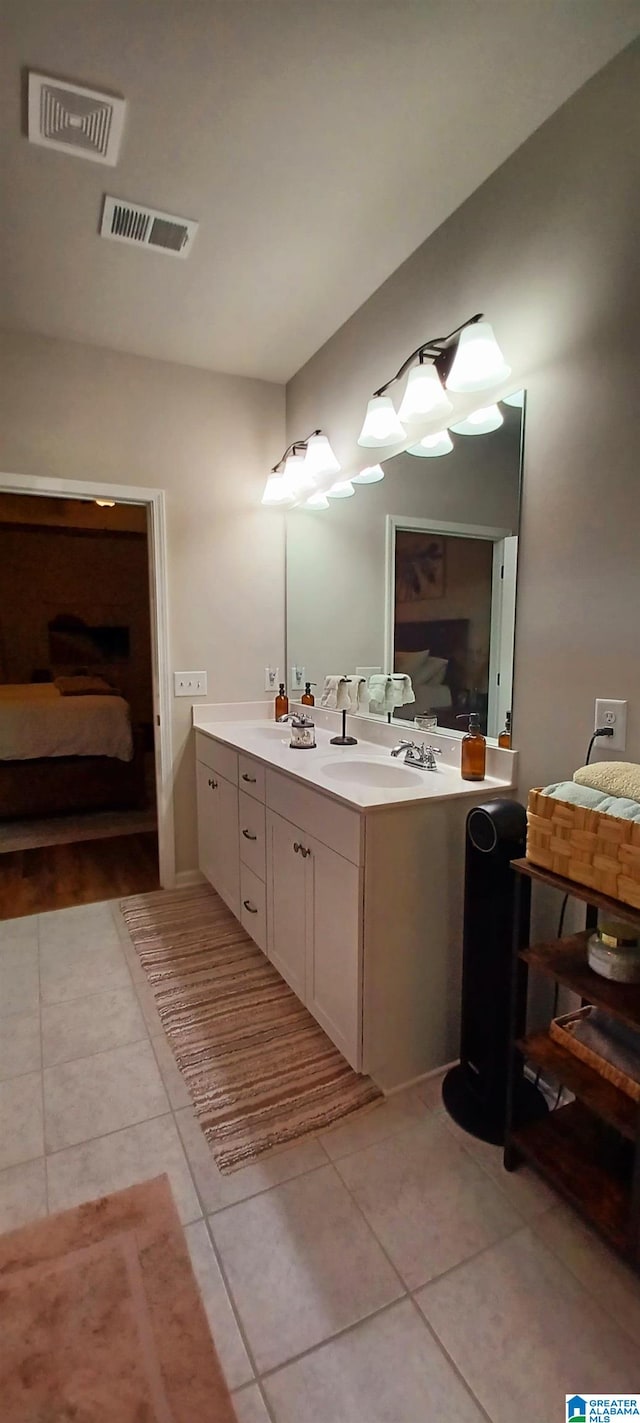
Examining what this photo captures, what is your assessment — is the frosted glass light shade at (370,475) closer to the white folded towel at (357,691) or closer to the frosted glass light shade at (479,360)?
the frosted glass light shade at (479,360)

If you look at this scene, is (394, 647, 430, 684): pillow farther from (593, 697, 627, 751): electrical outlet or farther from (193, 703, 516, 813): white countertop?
(593, 697, 627, 751): electrical outlet

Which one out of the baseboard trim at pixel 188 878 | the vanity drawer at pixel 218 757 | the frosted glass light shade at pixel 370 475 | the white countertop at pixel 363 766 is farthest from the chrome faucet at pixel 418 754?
the baseboard trim at pixel 188 878

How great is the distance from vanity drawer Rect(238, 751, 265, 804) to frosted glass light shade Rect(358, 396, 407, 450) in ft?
4.04

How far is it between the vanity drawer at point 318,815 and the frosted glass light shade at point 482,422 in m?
1.18

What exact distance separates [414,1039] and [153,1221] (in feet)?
2.52

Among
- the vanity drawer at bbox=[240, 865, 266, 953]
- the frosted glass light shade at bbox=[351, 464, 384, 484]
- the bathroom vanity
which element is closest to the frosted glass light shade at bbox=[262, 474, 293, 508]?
the frosted glass light shade at bbox=[351, 464, 384, 484]

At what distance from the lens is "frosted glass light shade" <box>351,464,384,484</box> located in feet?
7.57

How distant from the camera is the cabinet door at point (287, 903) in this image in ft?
6.21

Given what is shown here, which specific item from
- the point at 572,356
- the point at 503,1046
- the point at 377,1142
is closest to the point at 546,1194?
the point at 503,1046

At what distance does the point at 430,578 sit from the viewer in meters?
2.08

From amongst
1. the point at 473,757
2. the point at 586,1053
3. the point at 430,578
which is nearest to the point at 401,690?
the point at 430,578

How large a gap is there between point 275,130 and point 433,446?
919mm

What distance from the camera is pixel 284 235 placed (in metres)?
1.94

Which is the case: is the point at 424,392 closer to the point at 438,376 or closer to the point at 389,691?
the point at 438,376
